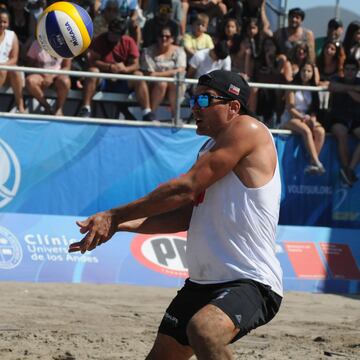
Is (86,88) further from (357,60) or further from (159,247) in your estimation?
(357,60)

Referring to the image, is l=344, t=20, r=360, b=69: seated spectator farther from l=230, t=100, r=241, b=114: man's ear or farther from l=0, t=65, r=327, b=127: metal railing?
l=230, t=100, r=241, b=114: man's ear

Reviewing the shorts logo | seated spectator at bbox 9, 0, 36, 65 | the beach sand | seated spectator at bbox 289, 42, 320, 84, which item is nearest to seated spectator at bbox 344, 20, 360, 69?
seated spectator at bbox 289, 42, 320, 84

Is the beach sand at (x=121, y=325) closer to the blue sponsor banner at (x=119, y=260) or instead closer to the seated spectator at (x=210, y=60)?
the blue sponsor banner at (x=119, y=260)

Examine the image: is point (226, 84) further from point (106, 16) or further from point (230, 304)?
point (106, 16)

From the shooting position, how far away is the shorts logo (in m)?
11.1

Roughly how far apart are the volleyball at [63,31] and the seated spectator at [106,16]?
307 centimetres

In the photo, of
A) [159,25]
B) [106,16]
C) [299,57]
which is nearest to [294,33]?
[299,57]

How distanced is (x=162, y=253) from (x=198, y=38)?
11.8 ft

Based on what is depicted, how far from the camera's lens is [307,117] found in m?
12.1

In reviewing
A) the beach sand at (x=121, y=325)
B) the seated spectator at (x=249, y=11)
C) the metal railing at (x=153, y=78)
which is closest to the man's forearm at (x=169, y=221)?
the beach sand at (x=121, y=325)

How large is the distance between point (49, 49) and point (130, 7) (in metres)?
3.98

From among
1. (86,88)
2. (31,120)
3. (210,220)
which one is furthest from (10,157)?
(210,220)

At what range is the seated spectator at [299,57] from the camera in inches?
489

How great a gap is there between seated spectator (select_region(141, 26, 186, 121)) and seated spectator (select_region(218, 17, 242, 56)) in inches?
33.7
